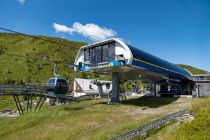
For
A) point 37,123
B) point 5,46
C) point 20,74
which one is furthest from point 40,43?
point 37,123

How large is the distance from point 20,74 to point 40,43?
165 feet

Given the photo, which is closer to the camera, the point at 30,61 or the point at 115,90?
the point at 115,90

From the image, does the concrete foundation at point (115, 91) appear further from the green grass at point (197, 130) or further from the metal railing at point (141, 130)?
the green grass at point (197, 130)

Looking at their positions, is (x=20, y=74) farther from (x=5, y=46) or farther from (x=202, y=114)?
(x=202, y=114)

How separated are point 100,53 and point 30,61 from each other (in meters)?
89.5

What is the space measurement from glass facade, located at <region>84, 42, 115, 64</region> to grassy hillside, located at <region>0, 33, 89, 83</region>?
50.6 metres

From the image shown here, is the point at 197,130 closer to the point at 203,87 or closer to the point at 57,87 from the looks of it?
the point at 57,87

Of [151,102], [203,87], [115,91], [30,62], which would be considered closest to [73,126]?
[115,91]

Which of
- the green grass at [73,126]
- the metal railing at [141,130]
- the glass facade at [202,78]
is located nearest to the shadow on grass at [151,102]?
the green grass at [73,126]

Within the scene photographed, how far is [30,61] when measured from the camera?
115 metres

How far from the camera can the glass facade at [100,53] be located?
33.7 meters

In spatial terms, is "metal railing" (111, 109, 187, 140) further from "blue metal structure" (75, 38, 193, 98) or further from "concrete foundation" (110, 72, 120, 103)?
"concrete foundation" (110, 72, 120, 103)

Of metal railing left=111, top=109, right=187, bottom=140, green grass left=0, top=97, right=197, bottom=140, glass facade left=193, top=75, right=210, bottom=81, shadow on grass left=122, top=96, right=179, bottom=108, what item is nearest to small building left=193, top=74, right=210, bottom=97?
glass facade left=193, top=75, right=210, bottom=81

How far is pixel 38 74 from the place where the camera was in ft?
345
